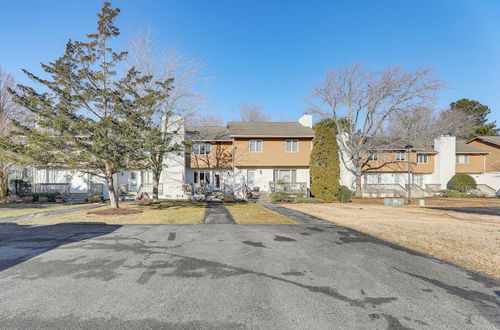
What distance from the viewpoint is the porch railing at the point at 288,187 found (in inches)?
866

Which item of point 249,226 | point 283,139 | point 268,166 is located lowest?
point 249,226

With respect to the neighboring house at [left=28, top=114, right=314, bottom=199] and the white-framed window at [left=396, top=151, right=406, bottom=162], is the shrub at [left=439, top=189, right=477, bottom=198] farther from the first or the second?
the neighboring house at [left=28, top=114, right=314, bottom=199]

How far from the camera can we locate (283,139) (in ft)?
74.9

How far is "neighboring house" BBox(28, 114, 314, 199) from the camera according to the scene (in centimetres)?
2152

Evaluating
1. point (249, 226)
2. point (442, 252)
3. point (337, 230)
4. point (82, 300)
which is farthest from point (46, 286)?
point (442, 252)

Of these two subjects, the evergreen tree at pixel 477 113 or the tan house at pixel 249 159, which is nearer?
the tan house at pixel 249 159

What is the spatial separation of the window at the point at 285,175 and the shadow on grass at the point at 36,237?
16.3 meters

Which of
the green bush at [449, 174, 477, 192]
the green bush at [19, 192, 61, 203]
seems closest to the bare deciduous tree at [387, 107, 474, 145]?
the green bush at [449, 174, 477, 192]

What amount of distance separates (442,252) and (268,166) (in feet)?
55.8

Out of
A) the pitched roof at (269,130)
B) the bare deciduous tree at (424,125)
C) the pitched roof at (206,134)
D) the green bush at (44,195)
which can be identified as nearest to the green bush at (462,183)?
the bare deciduous tree at (424,125)

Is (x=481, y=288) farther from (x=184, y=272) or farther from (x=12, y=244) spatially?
(x=12, y=244)

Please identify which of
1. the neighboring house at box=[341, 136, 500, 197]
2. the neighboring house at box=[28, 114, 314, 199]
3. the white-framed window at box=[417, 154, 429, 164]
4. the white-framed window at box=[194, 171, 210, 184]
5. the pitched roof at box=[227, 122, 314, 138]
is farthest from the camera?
the white-framed window at box=[417, 154, 429, 164]

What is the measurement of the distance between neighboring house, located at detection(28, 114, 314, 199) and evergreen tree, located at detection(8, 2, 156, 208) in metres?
9.52

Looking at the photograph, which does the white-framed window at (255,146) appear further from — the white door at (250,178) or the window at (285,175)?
the window at (285,175)
